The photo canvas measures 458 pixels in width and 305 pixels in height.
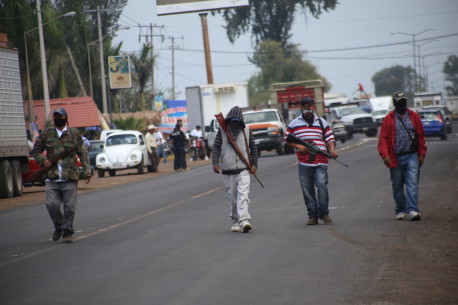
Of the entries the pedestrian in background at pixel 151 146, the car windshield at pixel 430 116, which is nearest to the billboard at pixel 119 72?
the car windshield at pixel 430 116

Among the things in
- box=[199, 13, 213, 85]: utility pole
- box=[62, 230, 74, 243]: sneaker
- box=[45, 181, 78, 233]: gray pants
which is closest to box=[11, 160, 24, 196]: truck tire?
box=[45, 181, 78, 233]: gray pants

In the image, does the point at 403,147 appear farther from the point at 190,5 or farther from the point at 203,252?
the point at 190,5

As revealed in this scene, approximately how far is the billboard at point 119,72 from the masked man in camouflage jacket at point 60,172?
4520 centimetres

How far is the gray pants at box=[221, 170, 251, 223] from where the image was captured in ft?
40.5

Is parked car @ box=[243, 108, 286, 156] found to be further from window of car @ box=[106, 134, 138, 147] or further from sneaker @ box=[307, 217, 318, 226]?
sneaker @ box=[307, 217, 318, 226]

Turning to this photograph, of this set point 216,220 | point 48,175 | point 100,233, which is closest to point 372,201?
point 216,220

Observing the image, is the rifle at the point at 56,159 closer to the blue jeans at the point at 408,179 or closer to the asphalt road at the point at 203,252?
the asphalt road at the point at 203,252

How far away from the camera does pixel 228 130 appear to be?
496 inches

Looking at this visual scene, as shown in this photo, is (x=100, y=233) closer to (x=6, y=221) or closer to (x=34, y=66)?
(x=6, y=221)

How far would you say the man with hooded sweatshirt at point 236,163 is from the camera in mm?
12383

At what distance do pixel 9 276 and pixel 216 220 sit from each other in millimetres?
5320

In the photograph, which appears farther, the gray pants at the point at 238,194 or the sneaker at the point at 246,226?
the gray pants at the point at 238,194

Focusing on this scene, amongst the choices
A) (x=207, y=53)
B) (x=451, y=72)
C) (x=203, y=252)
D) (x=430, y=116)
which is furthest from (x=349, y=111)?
(x=451, y=72)

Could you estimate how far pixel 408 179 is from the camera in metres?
13.0
